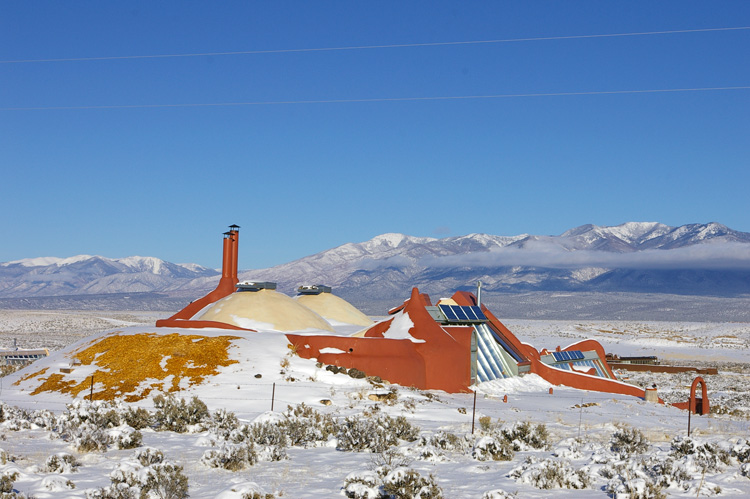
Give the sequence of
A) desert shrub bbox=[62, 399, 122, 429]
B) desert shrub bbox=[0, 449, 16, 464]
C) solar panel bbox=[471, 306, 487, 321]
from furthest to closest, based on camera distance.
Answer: solar panel bbox=[471, 306, 487, 321], desert shrub bbox=[62, 399, 122, 429], desert shrub bbox=[0, 449, 16, 464]

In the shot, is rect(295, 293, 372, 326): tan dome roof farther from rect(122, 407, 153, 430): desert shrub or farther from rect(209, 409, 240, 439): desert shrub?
rect(209, 409, 240, 439): desert shrub

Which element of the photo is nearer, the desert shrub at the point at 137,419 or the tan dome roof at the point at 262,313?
the desert shrub at the point at 137,419

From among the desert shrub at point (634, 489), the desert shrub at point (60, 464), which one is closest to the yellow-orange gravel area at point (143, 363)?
the desert shrub at point (60, 464)

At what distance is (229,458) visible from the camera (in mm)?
14055

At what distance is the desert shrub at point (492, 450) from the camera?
1518 centimetres

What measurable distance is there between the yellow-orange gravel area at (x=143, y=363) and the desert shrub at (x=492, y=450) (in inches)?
582

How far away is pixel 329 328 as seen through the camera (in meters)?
40.5

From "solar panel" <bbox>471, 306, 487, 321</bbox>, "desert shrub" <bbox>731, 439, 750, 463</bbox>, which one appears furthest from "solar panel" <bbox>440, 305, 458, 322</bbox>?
"desert shrub" <bbox>731, 439, 750, 463</bbox>

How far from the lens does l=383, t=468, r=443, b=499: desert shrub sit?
11430 millimetres

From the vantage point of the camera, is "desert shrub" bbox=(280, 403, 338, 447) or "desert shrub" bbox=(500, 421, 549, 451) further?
"desert shrub" bbox=(280, 403, 338, 447)

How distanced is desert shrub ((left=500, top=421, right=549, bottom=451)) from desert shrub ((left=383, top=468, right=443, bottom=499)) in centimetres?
531

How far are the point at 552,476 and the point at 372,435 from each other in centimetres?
527

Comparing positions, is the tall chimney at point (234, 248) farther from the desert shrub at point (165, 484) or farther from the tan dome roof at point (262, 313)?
the desert shrub at point (165, 484)

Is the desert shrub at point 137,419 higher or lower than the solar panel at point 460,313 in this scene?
lower
